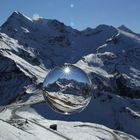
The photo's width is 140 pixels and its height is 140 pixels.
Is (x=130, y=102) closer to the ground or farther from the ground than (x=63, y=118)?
farther from the ground

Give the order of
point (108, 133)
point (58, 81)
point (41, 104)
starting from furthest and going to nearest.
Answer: point (41, 104) → point (108, 133) → point (58, 81)

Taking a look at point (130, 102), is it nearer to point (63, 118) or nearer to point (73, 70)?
point (63, 118)

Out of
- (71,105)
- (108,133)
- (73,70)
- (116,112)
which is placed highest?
(116,112)

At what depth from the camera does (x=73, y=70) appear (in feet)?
35.3

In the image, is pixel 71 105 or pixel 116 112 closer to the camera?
pixel 71 105

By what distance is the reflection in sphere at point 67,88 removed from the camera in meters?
10.6

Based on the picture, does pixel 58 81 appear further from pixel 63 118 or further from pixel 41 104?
pixel 41 104

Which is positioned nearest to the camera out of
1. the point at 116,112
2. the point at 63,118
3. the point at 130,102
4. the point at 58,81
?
the point at 58,81

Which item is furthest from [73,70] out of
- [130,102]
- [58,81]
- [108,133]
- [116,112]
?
[130,102]

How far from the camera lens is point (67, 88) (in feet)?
35.0

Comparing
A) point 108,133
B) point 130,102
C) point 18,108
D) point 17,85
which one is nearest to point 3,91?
point 17,85

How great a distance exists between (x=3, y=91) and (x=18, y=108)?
9756 centimetres

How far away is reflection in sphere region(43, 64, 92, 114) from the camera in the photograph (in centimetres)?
1063

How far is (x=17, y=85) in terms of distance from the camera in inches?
7377
